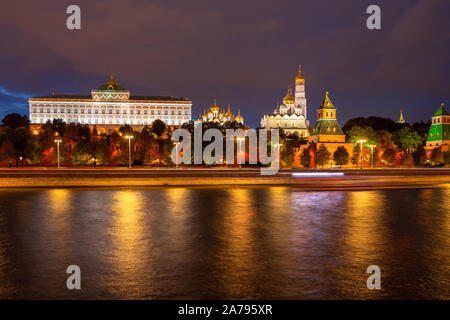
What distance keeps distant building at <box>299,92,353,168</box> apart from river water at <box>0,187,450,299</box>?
55527 millimetres

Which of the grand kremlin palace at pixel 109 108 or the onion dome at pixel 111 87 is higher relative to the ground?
the onion dome at pixel 111 87

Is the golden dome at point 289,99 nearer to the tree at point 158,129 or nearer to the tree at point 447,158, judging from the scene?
the tree at point 158,129

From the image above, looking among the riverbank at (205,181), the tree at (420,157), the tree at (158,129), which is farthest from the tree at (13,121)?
the tree at (420,157)

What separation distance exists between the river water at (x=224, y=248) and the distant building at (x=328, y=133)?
182 ft

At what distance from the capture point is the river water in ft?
28.8

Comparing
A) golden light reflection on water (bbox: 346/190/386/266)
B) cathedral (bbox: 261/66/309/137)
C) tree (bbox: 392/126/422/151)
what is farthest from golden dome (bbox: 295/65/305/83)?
golden light reflection on water (bbox: 346/190/386/266)

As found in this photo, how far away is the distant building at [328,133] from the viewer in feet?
255

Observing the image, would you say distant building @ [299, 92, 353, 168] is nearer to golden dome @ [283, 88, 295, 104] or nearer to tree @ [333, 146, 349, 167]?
tree @ [333, 146, 349, 167]

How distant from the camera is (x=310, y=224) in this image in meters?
16.4

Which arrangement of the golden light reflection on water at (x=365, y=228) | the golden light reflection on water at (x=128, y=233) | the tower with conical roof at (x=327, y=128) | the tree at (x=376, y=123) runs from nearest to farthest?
the golden light reflection on water at (x=128, y=233)
the golden light reflection on water at (x=365, y=228)
the tower with conical roof at (x=327, y=128)
the tree at (x=376, y=123)

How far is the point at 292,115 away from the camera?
5285 inches

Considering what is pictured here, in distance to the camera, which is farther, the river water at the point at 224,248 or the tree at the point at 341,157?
the tree at the point at 341,157

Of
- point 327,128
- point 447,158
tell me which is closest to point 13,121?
point 327,128
